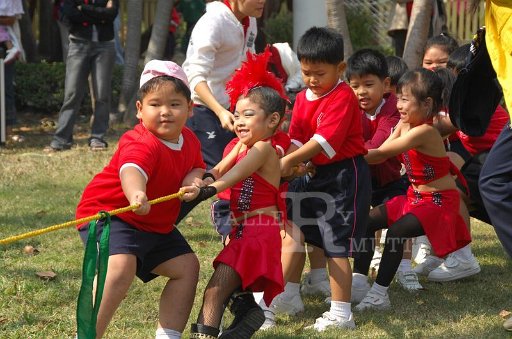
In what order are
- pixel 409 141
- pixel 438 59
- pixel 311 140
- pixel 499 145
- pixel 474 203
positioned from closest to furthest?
pixel 499 145 < pixel 311 140 < pixel 409 141 < pixel 474 203 < pixel 438 59

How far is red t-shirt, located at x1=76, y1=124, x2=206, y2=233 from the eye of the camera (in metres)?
4.16

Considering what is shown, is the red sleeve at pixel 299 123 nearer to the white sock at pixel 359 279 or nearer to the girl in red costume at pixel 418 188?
the girl in red costume at pixel 418 188

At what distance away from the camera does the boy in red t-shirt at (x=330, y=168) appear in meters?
4.85

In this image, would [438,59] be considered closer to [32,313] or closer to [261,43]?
[261,43]

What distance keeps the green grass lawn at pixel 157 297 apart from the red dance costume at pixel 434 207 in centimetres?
37

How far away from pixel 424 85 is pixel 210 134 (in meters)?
1.33

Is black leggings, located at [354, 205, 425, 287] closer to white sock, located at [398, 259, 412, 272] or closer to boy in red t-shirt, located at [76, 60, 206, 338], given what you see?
white sock, located at [398, 259, 412, 272]

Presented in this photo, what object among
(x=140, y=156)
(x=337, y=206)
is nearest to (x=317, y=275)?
(x=337, y=206)

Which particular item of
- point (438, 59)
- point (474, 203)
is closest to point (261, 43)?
point (438, 59)

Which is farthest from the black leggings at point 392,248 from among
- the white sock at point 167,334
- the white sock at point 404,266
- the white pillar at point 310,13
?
the white pillar at point 310,13

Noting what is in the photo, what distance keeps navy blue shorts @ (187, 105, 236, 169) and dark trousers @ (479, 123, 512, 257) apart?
185 centimetres

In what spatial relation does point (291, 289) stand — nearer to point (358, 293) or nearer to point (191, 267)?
point (358, 293)

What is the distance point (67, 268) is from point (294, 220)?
157 cm

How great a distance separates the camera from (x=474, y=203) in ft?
19.0
